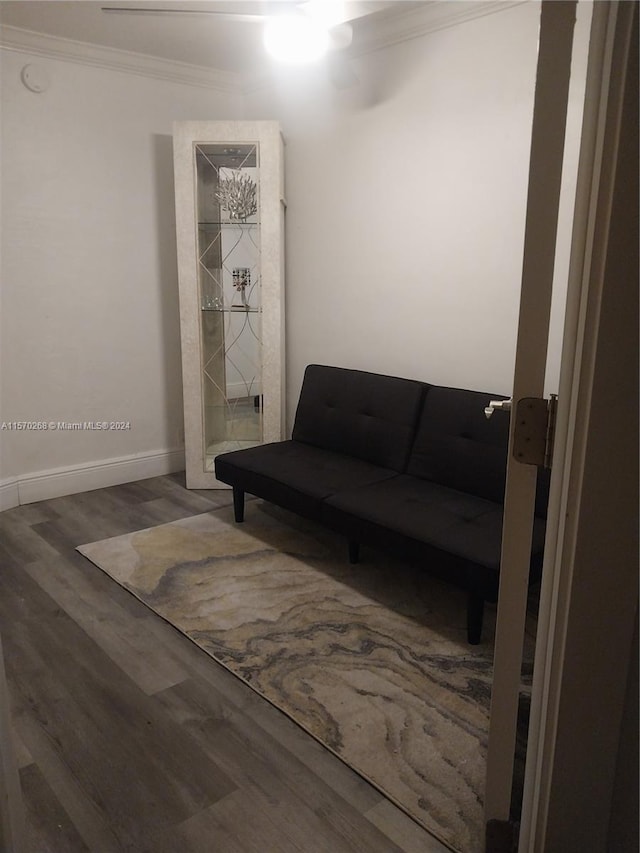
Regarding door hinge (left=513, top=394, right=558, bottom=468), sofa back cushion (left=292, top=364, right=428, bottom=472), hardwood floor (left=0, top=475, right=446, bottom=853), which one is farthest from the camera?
sofa back cushion (left=292, top=364, right=428, bottom=472)

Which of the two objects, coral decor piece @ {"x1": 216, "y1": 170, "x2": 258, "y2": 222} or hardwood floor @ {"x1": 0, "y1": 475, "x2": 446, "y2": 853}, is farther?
coral decor piece @ {"x1": 216, "y1": 170, "x2": 258, "y2": 222}

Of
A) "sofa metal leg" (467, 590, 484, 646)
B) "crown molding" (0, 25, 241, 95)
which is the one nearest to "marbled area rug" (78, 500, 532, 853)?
"sofa metal leg" (467, 590, 484, 646)

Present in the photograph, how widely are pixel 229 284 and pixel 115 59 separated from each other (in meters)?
1.36

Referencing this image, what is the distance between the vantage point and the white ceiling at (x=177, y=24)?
2.70m

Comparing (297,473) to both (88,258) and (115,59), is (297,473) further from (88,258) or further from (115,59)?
(115,59)

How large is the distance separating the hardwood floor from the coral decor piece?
2252mm

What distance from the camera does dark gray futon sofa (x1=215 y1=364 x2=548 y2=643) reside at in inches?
87.6

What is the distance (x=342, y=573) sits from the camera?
9.02 ft

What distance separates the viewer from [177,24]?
9.96ft

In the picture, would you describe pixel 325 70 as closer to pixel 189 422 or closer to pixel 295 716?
pixel 189 422

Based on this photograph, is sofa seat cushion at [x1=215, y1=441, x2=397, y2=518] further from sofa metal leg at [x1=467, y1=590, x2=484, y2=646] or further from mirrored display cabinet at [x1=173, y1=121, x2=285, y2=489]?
sofa metal leg at [x1=467, y1=590, x2=484, y2=646]

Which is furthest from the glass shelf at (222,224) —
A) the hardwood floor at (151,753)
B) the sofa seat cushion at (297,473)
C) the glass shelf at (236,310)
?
the hardwood floor at (151,753)

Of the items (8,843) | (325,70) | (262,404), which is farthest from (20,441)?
(8,843)

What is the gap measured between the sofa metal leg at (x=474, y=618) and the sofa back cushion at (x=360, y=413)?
0.92 meters
